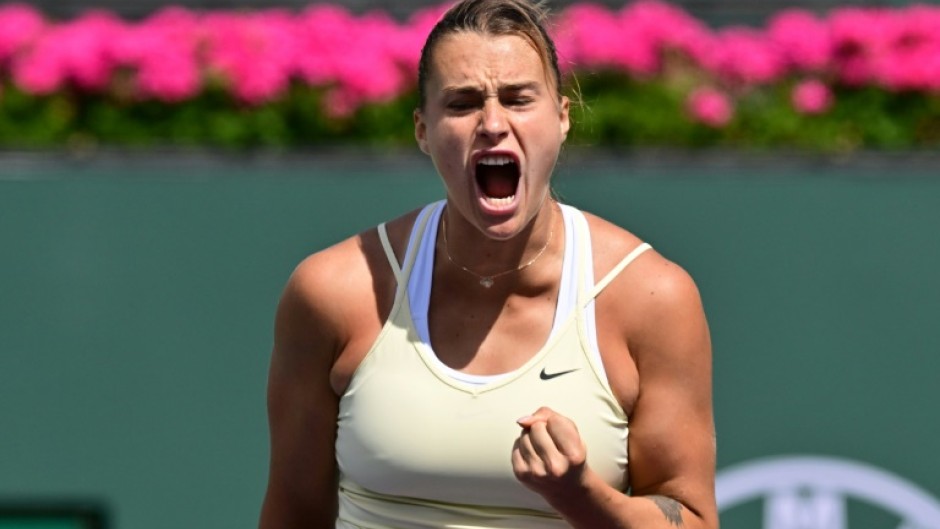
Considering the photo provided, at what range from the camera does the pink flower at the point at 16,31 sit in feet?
16.6

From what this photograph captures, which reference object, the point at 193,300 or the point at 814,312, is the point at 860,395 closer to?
the point at 814,312

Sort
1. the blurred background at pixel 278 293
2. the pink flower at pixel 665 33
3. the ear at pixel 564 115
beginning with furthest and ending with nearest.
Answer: the pink flower at pixel 665 33, the blurred background at pixel 278 293, the ear at pixel 564 115

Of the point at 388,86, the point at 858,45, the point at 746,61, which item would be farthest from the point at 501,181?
the point at 858,45

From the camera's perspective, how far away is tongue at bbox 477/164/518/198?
7.38ft

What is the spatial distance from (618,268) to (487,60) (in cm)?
36

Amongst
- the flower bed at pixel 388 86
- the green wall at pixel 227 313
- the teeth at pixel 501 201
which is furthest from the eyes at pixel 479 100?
the flower bed at pixel 388 86

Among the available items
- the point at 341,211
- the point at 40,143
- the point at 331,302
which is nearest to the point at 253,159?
the point at 341,211

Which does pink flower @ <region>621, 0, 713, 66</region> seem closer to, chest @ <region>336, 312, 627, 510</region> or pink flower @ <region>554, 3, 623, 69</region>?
pink flower @ <region>554, 3, 623, 69</region>

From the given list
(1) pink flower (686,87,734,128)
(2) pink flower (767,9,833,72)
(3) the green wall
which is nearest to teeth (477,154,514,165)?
(3) the green wall

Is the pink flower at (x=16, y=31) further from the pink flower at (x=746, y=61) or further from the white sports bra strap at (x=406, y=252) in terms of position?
the white sports bra strap at (x=406, y=252)

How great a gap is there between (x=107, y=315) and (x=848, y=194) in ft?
6.68

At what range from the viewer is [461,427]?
220cm

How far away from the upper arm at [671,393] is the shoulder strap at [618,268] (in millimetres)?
27

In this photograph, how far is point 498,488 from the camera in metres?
2.21
